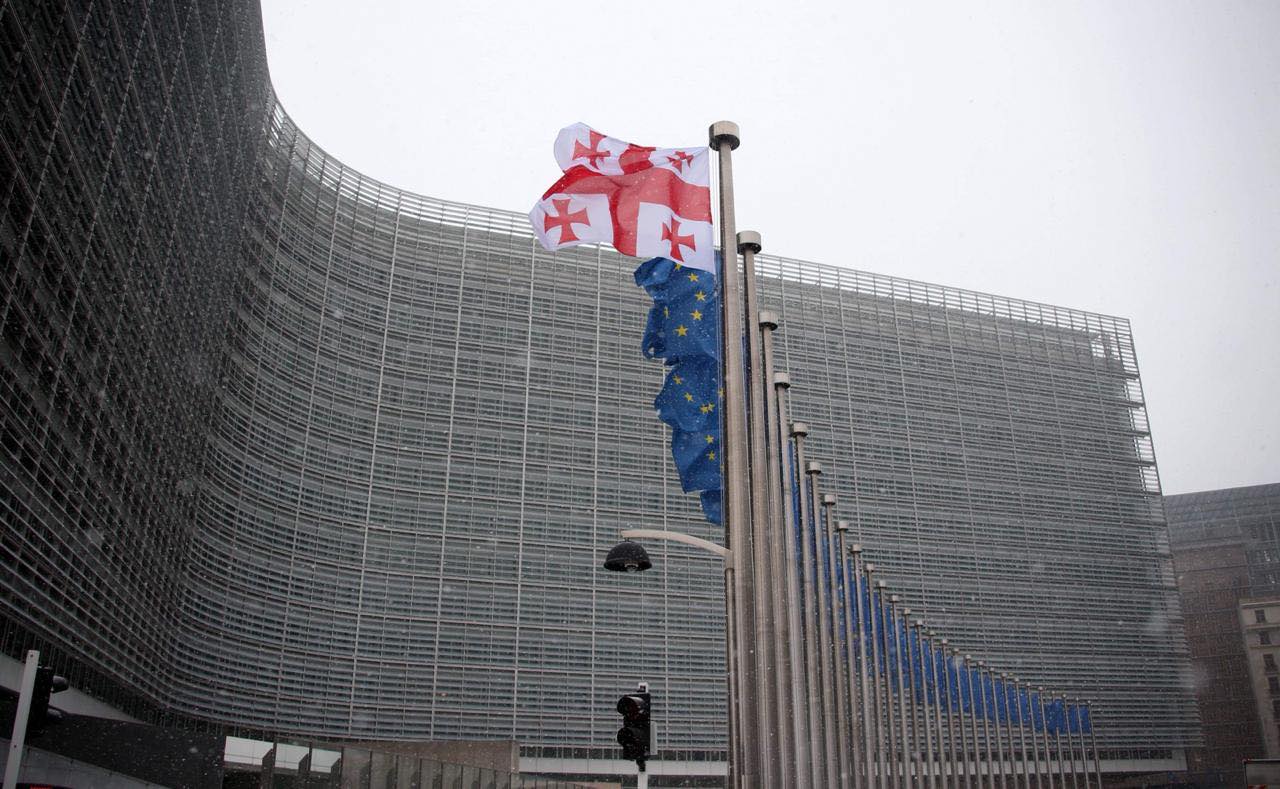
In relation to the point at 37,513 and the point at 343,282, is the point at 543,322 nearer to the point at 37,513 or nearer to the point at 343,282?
the point at 343,282

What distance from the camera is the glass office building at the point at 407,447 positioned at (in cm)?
1948

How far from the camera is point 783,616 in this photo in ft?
41.8

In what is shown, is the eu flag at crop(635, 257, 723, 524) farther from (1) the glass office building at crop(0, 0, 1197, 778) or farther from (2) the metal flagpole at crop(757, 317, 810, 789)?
(1) the glass office building at crop(0, 0, 1197, 778)

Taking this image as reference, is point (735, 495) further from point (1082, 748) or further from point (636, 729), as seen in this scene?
point (1082, 748)

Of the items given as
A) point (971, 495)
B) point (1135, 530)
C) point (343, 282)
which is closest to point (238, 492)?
point (343, 282)

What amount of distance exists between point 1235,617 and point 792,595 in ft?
276

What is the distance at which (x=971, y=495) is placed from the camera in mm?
57781

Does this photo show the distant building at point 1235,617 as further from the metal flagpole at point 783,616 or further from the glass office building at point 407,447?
the metal flagpole at point 783,616

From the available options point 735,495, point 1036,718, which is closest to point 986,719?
point 1036,718

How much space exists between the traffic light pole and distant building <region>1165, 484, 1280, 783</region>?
8461 cm

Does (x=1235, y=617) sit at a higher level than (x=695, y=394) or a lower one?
higher

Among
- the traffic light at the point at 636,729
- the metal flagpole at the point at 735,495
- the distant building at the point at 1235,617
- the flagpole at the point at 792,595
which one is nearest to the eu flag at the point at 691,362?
the metal flagpole at the point at 735,495

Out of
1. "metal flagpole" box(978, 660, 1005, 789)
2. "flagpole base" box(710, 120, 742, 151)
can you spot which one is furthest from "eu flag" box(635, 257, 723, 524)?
"metal flagpole" box(978, 660, 1005, 789)

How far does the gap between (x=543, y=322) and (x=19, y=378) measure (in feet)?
112
